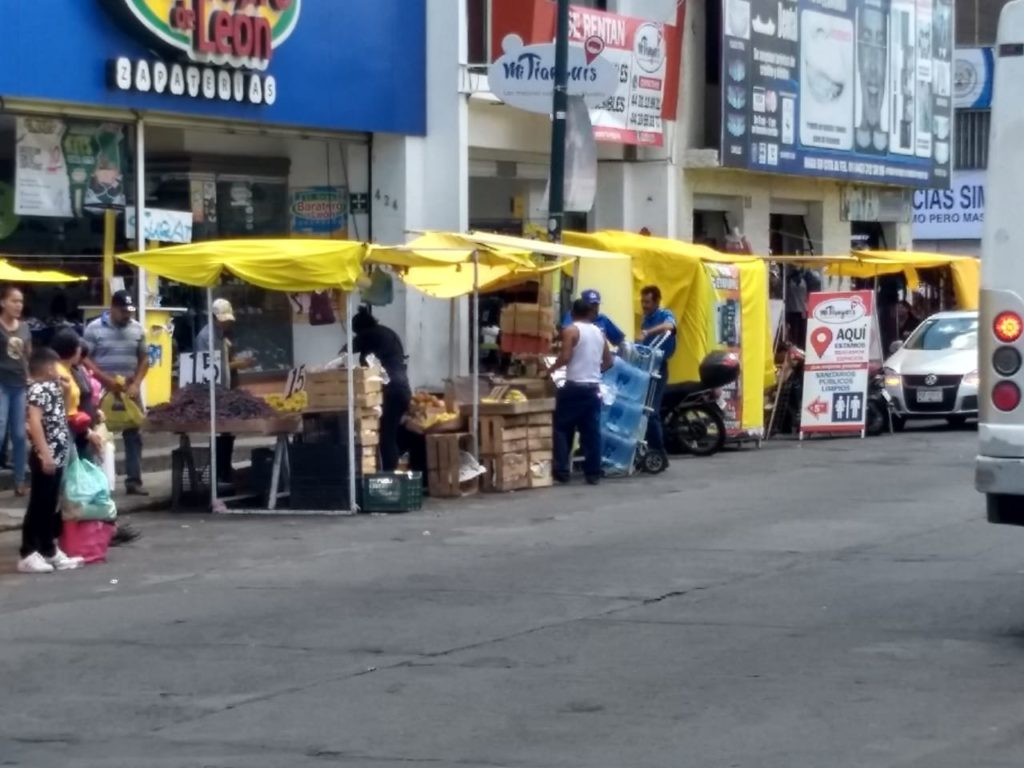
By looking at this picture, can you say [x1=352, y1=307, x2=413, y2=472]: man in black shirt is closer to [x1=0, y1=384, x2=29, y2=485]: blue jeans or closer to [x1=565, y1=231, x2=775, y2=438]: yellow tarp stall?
[x1=0, y1=384, x2=29, y2=485]: blue jeans

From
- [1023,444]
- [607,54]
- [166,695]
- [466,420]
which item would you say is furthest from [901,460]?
[166,695]

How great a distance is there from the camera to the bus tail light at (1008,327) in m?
9.47

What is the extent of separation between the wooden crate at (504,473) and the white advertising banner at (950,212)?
28182 mm

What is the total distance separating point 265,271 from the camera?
15711 mm

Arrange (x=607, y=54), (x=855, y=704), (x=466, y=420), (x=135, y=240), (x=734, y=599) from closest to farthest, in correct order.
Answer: (x=855, y=704) → (x=734, y=599) → (x=466, y=420) → (x=135, y=240) → (x=607, y=54)

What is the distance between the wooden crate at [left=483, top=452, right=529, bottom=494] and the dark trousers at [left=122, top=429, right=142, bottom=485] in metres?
3.18

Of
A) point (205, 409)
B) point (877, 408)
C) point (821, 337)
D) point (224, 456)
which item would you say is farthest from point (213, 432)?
point (877, 408)

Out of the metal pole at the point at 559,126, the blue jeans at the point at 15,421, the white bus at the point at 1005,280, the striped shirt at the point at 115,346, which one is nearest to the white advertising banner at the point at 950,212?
the metal pole at the point at 559,126

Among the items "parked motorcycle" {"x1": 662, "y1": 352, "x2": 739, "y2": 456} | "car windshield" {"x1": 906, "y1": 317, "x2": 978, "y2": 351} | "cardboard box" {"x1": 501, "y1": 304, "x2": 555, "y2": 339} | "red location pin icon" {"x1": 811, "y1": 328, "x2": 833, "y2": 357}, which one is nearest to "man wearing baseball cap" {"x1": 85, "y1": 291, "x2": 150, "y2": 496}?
"cardboard box" {"x1": 501, "y1": 304, "x2": 555, "y2": 339}

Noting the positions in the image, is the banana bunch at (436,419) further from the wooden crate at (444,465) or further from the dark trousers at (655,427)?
the dark trousers at (655,427)

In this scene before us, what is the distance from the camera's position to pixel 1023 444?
31.1 ft

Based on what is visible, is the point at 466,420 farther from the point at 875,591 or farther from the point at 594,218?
the point at 594,218

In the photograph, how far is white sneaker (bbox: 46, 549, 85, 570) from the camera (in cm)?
1350

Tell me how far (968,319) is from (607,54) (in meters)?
6.06
